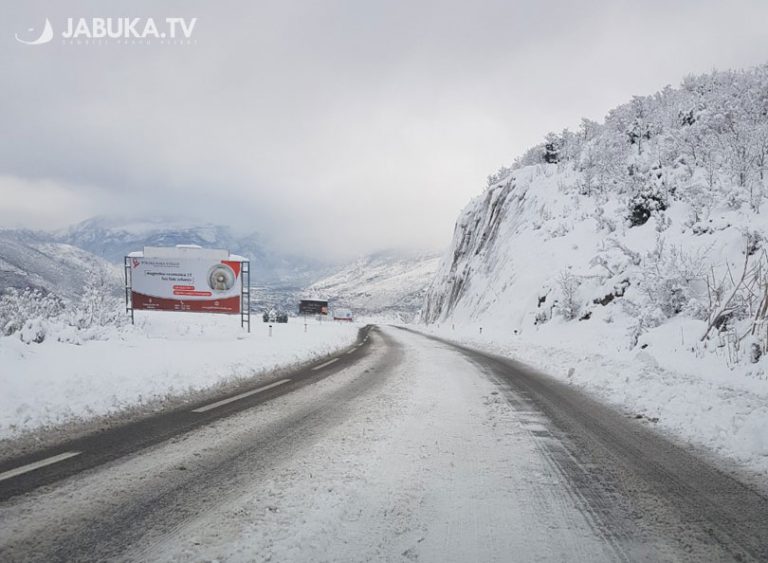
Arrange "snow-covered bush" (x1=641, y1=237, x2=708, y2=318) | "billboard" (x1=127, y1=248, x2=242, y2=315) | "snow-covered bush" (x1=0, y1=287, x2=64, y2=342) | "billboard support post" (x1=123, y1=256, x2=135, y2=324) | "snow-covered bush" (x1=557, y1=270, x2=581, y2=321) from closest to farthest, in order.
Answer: "snow-covered bush" (x1=0, y1=287, x2=64, y2=342), "snow-covered bush" (x1=641, y1=237, x2=708, y2=318), "billboard support post" (x1=123, y1=256, x2=135, y2=324), "billboard" (x1=127, y1=248, x2=242, y2=315), "snow-covered bush" (x1=557, y1=270, x2=581, y2=321)

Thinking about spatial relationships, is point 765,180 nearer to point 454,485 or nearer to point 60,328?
point 454,485

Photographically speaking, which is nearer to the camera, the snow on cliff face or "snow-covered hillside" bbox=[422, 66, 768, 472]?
"snow-covered hillside" bbox=[422, 66, 768, 472]

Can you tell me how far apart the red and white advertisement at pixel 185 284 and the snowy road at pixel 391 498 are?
14734mm

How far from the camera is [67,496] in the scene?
9.83 feet

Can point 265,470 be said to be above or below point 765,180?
below

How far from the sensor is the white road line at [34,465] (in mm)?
3379

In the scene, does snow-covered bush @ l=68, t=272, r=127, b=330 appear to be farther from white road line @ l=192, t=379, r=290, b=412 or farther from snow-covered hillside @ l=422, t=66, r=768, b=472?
snow-covered hillside @ l=422, t=66, r=768, b=472

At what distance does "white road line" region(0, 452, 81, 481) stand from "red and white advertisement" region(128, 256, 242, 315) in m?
15.6

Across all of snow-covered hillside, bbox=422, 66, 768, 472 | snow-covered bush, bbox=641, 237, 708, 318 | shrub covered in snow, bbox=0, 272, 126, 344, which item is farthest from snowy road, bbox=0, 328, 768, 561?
snow-covered bush, bbox=641, 237, 708, 318

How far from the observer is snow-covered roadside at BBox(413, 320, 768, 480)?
4.53 m

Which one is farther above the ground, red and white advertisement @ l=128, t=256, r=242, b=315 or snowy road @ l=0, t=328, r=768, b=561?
red and white advertisement @ l=128, t=256, r=242, b=315

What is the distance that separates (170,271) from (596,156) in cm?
2858

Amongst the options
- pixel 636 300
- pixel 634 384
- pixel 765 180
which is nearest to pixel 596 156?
pixel 765 180

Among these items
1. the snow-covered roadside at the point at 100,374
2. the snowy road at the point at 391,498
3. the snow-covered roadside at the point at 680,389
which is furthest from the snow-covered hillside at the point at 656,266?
the snow-covered roadside at the point at 100,374
